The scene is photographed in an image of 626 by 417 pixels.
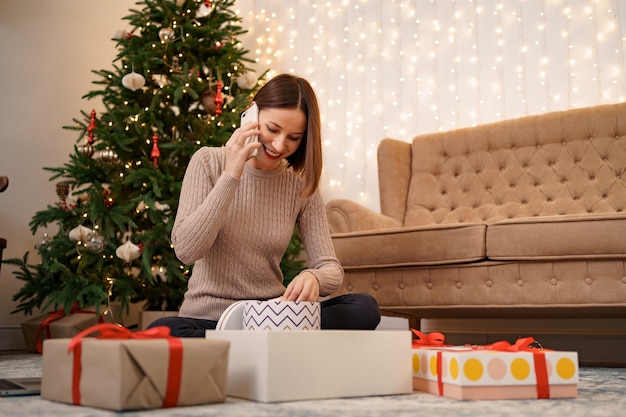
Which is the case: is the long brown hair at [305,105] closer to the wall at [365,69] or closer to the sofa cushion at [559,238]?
the sofa cushion at [559,238]

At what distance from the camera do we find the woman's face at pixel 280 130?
153 cm

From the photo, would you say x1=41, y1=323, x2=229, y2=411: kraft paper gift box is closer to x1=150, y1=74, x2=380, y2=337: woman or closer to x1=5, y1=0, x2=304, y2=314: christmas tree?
x1=150, y1=74, x2=380, y2=337: woman

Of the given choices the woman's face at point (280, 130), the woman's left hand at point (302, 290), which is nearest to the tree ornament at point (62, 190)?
the woman's face at point (280, 130)

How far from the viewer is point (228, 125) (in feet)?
9.29

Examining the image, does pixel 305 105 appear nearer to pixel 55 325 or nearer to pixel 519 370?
pixel 519 370

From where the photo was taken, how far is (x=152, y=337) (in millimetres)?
1004

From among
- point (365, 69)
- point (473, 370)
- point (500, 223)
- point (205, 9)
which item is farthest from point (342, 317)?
point (365, 69)

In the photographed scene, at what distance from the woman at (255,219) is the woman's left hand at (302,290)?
11 mm

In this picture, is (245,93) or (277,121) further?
(245,93)

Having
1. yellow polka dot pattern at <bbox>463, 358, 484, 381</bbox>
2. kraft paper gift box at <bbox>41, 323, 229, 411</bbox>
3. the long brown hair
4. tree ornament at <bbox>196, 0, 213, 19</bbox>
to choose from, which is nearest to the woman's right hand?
the long brown hair

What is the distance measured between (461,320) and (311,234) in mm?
1590

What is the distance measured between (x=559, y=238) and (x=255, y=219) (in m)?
1.03

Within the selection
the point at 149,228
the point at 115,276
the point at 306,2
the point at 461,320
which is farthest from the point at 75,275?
the point at 306,2

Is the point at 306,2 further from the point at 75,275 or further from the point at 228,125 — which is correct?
the point at 75,275
